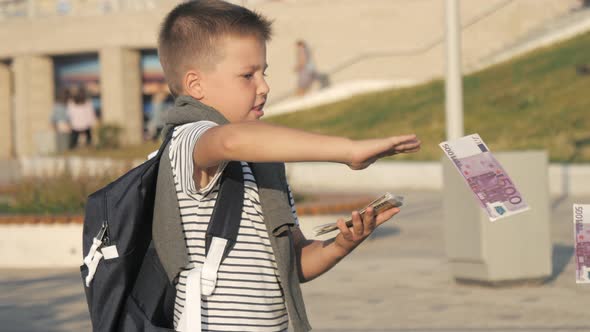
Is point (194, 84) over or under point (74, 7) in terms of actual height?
under

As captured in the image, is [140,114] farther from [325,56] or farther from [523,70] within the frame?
[523,70]

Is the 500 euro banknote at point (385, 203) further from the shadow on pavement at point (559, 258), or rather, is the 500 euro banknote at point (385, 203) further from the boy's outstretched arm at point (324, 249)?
the shadow on pavement at point (559, 258)

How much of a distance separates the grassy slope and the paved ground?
32.3 ft

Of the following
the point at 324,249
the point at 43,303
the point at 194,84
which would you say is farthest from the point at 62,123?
the point at 194,84

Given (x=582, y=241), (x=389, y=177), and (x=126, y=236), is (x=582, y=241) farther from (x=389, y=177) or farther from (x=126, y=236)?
(x=389, y=177)

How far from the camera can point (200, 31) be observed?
3086 millimetres

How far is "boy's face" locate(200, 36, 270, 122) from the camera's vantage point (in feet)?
10.1

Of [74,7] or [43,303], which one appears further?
[74,7]

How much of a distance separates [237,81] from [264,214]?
37 centimetres

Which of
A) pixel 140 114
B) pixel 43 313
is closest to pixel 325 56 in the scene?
pixel 140 114

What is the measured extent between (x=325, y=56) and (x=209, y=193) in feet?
98.9

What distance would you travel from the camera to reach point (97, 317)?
Result: 3041mm

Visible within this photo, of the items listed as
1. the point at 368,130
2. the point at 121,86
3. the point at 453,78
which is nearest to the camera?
the point at 453,78

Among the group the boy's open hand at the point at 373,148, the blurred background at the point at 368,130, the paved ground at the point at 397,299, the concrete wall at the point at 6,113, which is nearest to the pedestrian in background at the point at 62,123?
the blurred background at the point at 368,130
